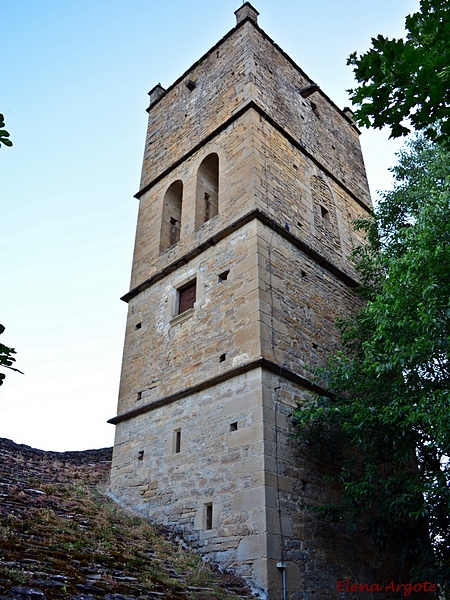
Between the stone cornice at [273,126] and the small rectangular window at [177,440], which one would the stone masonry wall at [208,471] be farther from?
the stone cornice at [273,126]

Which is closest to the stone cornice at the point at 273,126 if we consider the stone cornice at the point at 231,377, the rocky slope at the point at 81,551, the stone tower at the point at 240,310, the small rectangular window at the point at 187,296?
the stone tower at the point at 240,310

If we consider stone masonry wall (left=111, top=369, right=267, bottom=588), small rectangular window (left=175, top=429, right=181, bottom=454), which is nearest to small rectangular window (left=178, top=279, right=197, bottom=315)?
stone masonry wall (left=111, top=369, right=267, bottom=588)

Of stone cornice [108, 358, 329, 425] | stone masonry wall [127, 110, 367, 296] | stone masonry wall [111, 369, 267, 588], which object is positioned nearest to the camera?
stone masonry wall [111, 369, 267, 588]

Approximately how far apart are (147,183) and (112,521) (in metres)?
8.71

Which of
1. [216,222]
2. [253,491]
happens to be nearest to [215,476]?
[253,491]

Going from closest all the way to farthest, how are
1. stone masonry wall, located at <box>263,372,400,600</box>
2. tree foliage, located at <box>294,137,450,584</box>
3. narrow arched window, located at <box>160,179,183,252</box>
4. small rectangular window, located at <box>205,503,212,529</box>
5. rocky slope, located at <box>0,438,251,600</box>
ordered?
rocky slope, located at <box>0,438,251,600</box>, tree foliage, located at <box>294,137,450,584</box>, stone masonry wall, located at <box>263,372,400,600</box>, small rectangular window, located at <box>205,503,212,529</box>, narrow arched window, located at <box>160,179,183,252</box>

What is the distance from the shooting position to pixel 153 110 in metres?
16.0

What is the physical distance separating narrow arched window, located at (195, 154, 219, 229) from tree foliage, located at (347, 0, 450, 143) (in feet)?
26.2

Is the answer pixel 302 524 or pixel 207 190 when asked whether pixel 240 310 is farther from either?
pixel 207 190

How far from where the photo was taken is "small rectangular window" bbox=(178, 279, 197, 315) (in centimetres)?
1052

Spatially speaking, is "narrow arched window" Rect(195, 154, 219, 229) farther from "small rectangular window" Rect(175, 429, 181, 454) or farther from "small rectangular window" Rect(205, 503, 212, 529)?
"small rectangular window" Rect(205, 503, 212, 529)

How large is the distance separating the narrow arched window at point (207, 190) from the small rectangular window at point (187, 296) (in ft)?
5.59

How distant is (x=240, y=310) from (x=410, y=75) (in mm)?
5736

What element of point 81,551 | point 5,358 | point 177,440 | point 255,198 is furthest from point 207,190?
point 5,358
